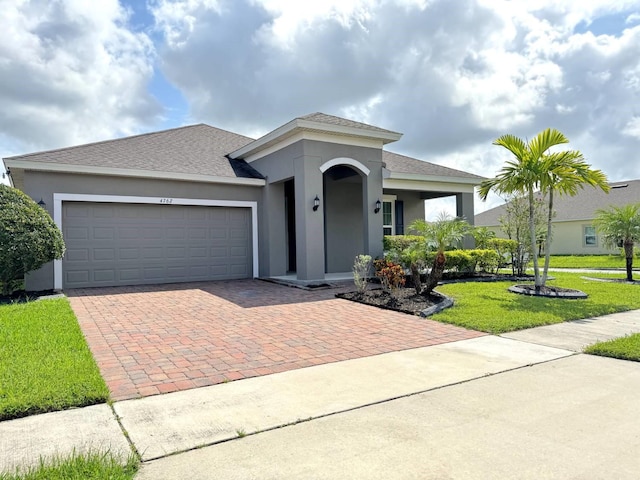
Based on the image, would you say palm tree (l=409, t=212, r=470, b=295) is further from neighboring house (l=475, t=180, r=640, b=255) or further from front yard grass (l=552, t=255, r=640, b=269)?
neighboring house (l=475, t=180, r=640, b=255)

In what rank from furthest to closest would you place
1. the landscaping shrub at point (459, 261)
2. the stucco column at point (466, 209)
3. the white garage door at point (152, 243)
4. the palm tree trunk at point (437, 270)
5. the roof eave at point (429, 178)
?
the stucco column at point (466, 209)
the roof eave at point (429, 178)
the landscaping shrub at point (459, 261)
the white garage door at point (152, 243)
the palm tree trunk at point (437, 270)

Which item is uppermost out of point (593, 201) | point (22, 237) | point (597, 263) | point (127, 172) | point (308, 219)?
point (593, 201)

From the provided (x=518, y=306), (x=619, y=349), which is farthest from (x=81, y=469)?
(x=518, y=306)

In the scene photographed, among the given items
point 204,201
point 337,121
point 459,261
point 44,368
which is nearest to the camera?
point 44,368

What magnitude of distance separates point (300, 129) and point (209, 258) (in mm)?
5002

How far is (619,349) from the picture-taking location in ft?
17.6

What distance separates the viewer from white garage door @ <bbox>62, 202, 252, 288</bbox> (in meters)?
11.4

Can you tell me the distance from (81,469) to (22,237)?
8.26 m

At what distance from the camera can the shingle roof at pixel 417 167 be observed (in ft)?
51.5

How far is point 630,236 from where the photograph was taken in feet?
46.2

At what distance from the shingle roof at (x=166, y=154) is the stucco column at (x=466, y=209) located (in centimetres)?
826

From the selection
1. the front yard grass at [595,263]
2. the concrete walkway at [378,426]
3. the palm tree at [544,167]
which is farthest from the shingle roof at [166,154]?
the front yard grass at [595,263]

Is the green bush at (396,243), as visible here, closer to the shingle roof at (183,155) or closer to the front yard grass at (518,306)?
the front yard grass at (518,306)

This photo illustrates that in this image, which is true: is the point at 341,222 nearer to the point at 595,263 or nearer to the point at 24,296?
the point at 24,296
